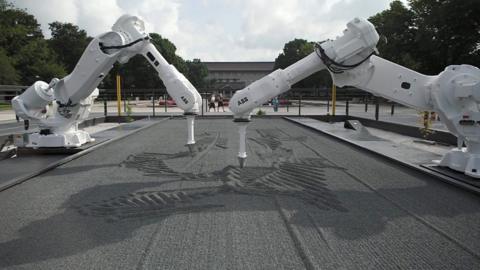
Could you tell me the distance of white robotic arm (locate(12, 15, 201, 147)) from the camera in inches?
258

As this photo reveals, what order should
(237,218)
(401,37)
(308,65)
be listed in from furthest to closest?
1. (401,37)
2. (308,65)
3. (237,218)

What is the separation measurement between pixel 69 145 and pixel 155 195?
372 centimetres

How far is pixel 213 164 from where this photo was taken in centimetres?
638

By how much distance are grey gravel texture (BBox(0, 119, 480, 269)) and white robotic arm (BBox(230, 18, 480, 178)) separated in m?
0.77

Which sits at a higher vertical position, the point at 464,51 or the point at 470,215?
the point at 464,51

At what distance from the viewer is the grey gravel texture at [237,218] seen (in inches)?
110

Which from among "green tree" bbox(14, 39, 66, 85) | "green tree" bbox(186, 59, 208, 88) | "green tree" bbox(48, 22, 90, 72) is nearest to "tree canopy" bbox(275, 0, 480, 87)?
"green tree" bbox(14, 39, 66, 85)

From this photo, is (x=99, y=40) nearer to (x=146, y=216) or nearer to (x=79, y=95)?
(x=79, y=95)

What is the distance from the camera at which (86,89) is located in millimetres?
7160

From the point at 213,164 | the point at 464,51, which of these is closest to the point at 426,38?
the point at 464,51

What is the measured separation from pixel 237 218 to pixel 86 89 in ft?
15.9

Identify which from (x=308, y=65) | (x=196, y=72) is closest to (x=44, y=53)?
(x=196, y=72)

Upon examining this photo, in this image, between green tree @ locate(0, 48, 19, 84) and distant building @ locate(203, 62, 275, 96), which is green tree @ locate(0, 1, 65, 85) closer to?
green tree @ locate(0, 48, 19, 84)

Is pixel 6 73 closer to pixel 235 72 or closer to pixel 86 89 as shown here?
pixel 86 89
